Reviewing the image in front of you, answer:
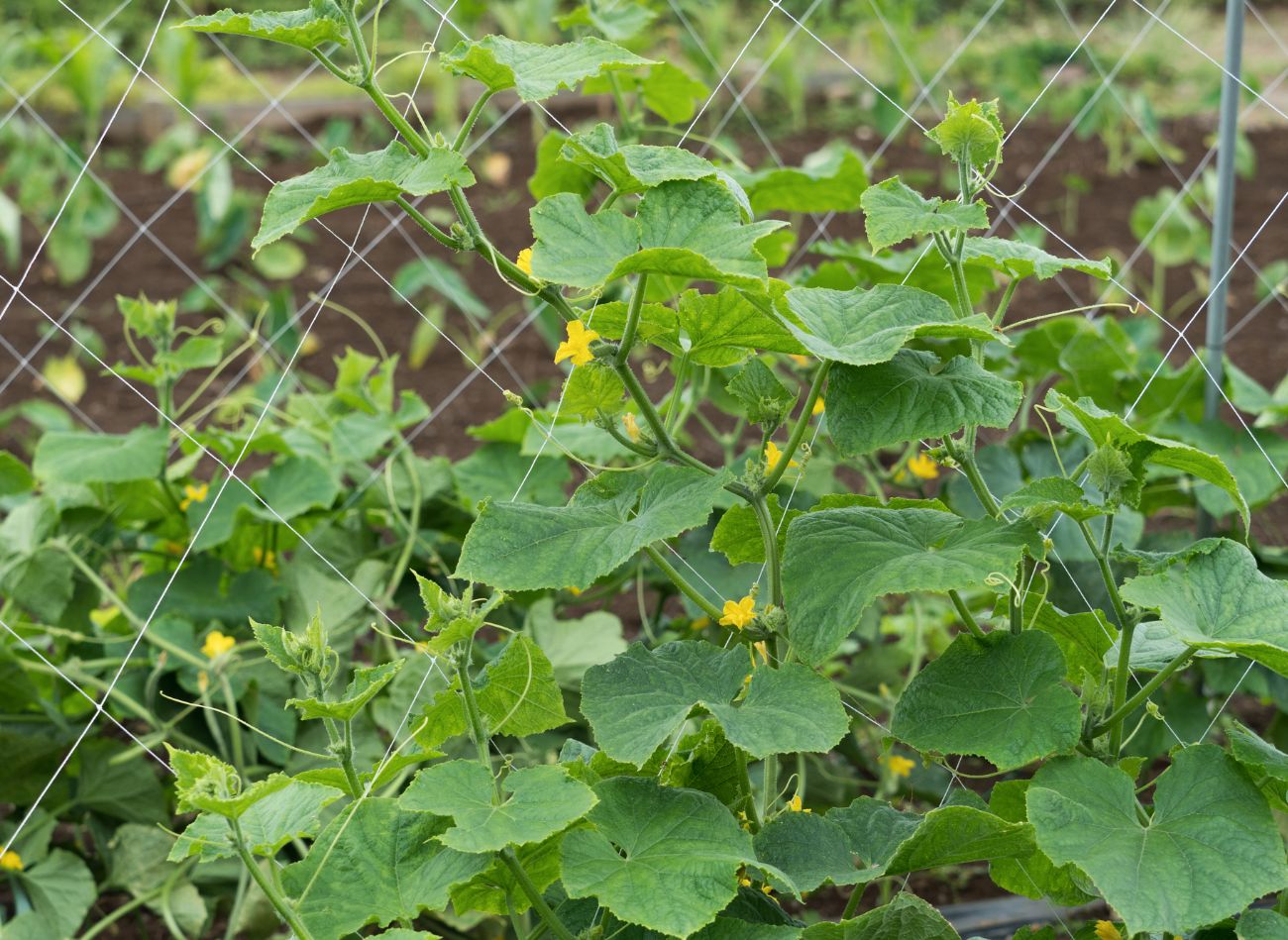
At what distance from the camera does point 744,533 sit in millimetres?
1425

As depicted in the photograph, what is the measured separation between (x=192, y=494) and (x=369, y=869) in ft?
3.77

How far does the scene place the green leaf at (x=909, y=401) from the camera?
118cm

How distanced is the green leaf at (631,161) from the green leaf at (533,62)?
5 cm

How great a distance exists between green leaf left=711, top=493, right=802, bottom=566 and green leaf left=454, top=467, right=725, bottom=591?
0.15m

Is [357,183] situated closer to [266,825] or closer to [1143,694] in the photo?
[266,825]

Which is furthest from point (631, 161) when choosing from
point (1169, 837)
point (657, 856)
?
point (1169, 837)

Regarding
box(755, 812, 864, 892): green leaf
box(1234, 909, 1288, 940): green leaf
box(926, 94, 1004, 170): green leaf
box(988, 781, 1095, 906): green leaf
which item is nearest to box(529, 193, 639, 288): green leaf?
box(926, 94, 1004, 170): green leaf

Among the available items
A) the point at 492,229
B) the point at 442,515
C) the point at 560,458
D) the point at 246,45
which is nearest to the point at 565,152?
the point at 560,458

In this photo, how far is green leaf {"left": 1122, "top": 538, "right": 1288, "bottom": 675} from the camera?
1.13m

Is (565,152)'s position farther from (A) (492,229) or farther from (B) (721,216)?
(A) (492,229)

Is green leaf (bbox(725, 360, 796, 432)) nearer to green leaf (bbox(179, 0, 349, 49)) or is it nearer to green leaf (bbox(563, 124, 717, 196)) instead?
green leaf (bbox(563, 124, 717, 196))

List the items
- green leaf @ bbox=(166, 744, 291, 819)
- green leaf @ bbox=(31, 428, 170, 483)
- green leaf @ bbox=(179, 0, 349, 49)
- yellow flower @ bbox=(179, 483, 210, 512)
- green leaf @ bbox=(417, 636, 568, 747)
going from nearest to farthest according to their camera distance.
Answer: green leaf @ bbox=(166, 744, 291, 819) < green leaf @ bbox=(179, 0, 349, 49) < green leaf @ bbox=(417, 636, 568, 747) < green leaf @ bbox=(31, 428, 170, 483) < yellow flower @ bbox=(179, 483, 210, 512)

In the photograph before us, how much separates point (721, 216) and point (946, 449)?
11.6 inches

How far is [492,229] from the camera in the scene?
444 cm
